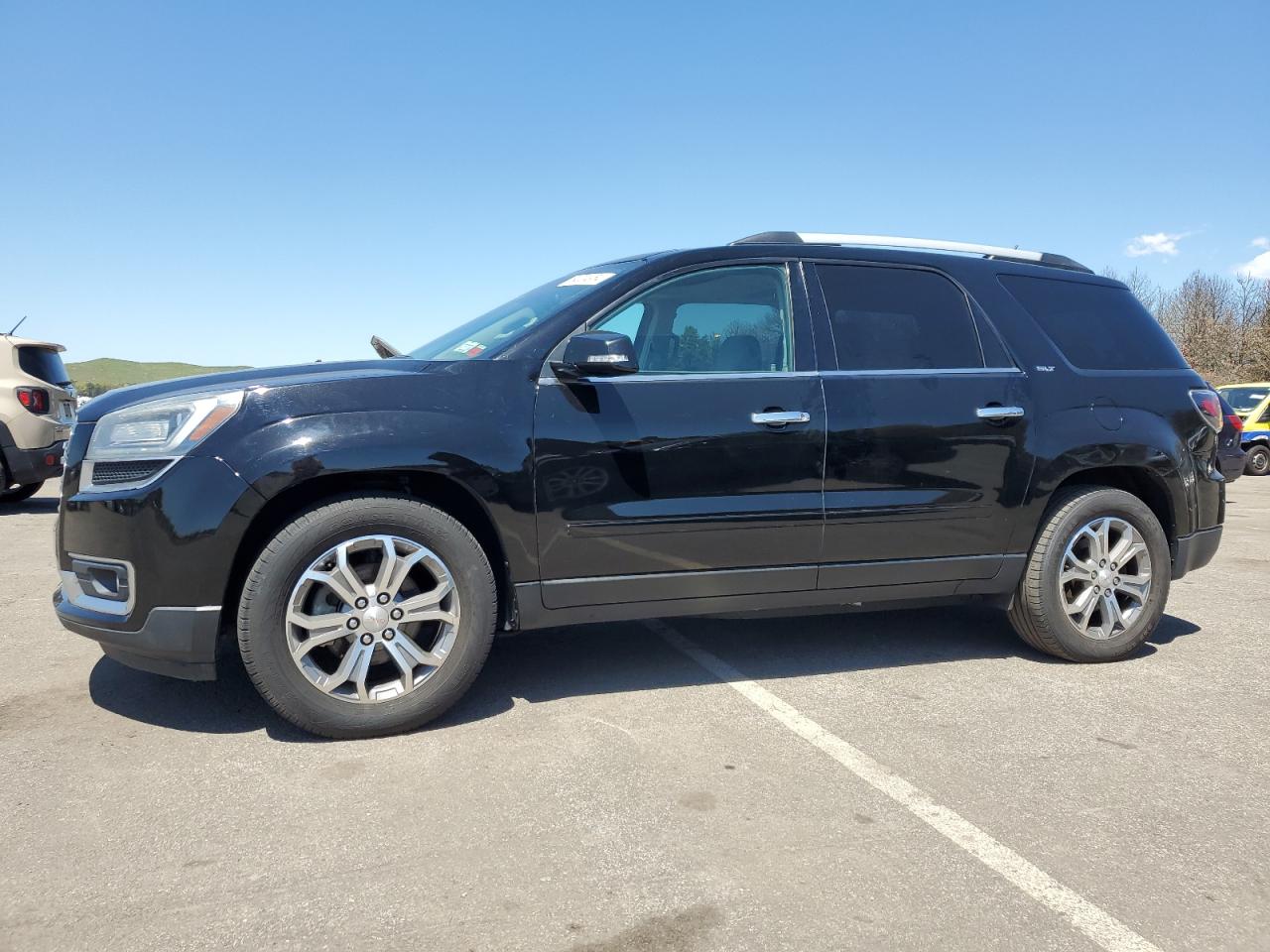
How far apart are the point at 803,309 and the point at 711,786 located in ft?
6.66

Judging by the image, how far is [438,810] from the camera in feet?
8.86

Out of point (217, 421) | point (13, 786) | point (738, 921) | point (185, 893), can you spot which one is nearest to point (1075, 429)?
point (738, 921)

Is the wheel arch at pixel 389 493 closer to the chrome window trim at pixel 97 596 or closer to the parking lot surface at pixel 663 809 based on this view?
the chrome window trim at pixel 97 596

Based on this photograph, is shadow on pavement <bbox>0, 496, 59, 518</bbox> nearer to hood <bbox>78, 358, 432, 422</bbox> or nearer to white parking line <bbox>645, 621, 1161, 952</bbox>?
hood <bbox>78, 358, 432, 422</bbox>

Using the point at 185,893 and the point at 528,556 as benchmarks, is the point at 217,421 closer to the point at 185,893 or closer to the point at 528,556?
the point at 528,556

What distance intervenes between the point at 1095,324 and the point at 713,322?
2.02m

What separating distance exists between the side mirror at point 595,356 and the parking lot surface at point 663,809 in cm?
130

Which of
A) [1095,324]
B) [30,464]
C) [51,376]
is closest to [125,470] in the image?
[1095,324]

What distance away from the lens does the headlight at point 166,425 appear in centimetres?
309

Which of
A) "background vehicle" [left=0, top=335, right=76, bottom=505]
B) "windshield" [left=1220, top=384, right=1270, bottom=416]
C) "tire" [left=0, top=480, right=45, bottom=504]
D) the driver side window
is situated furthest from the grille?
"windshield" [left=1220, top=384, right=1270, bottom=416]

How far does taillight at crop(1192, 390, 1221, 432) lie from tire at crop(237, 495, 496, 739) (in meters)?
3.56

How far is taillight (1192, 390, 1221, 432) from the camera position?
453cm

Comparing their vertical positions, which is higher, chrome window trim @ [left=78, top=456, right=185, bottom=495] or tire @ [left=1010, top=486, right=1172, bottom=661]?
chrome window trim @ [left=78, top=456, right=185, bottom=495]

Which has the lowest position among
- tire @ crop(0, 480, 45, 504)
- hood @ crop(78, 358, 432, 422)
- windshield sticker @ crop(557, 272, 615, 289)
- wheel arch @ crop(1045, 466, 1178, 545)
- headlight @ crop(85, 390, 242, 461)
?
tire @ crop(0, 480, 45, 504)
